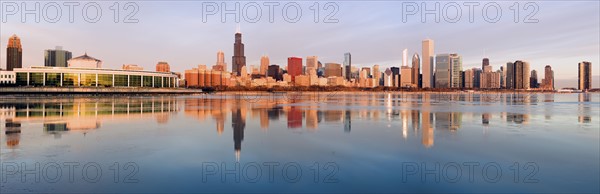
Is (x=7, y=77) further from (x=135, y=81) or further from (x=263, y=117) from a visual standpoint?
(x=263, y=117)

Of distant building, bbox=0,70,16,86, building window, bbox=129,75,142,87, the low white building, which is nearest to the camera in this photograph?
distant building, bbox=0,70,16,86

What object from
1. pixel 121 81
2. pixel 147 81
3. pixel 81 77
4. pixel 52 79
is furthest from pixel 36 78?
pixel 147 81

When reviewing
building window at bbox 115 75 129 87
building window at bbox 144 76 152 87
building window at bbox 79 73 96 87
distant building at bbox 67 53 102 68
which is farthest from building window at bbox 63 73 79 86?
building window at bbox 144 76 152 87

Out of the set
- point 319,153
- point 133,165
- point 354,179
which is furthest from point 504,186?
point 133,165

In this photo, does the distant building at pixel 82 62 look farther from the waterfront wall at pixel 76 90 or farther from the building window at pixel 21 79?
the waterfront wall at pixel 76 90

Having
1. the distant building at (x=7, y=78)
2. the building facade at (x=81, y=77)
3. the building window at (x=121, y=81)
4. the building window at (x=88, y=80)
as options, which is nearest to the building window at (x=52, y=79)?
the building facade at (x=81, y=77)

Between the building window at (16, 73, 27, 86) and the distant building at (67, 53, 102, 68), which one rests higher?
the distant building at (67, 53, 102, 68)

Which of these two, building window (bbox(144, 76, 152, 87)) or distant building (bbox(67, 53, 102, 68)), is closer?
distant building (bbox(67, 53, 102, 68))

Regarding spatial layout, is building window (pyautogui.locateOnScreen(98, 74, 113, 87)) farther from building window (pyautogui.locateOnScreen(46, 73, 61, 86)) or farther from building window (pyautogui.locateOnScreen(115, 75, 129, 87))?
building window (pyautogui.locateOnScreen(46, 73, 61, 86))
